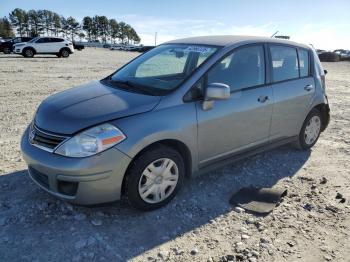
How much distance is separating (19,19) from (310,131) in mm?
116028

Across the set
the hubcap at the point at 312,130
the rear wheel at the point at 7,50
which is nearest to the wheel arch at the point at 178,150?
the hubcap at the point at 312,130

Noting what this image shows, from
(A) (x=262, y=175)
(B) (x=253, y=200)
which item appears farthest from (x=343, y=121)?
(B) (x=253, y=200)

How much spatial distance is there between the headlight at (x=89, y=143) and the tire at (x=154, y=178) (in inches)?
14.1

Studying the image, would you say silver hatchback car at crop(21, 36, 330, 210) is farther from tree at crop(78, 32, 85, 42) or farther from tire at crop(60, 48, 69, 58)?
tree at crop(78, 32, 85, 42)

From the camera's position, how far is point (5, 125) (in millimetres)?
6703

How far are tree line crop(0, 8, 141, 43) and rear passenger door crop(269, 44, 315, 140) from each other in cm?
10562

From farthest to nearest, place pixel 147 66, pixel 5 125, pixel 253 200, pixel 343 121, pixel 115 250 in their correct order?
pixel 343 121, pixel 5 125, pixel 147 66, pixel 253 200, pixel 115 250

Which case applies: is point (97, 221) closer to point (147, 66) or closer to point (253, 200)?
point (253, 200)

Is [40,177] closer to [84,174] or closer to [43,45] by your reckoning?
[84,174]

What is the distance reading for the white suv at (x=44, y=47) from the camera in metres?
27.9

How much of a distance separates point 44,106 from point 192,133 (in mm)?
1671

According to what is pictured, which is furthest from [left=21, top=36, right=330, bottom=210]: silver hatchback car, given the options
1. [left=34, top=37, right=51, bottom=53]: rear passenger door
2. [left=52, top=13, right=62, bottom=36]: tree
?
[left=52, top=13, right=62, bottom=36]: tree

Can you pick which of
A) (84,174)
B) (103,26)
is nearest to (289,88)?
(84,174)

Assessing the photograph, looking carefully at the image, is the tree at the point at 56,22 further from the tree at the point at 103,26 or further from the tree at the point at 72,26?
the tree at the point at 103,26
